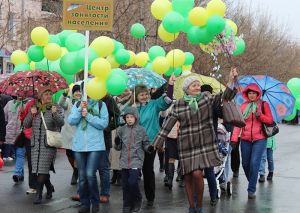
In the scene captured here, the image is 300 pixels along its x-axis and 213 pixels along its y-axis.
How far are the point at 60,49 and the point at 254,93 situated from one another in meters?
3.19

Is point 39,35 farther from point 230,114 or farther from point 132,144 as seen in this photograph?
point 230,114

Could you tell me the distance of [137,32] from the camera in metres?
11.8

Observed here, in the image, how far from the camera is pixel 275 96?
9906mm

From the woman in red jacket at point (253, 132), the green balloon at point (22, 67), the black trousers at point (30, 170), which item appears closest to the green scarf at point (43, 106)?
the black trousers at point (30, 170)

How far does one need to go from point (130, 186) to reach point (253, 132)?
93.0 inches

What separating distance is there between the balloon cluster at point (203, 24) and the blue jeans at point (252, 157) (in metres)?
1.52

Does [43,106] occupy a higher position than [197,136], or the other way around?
[43,106]

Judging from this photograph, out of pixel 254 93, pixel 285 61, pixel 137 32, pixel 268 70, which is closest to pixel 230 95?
pixel 254 93

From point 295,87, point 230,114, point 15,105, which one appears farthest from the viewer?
point 15,105

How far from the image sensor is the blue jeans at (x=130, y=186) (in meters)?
8.02

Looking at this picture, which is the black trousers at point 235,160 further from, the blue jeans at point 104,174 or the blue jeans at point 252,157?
the blue jeans at point 104,174

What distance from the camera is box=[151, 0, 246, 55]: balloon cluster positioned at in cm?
855

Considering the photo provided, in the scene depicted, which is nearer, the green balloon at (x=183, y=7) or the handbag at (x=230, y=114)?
the handbag at (x=230, y=114)

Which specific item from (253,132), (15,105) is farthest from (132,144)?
(15,105)
